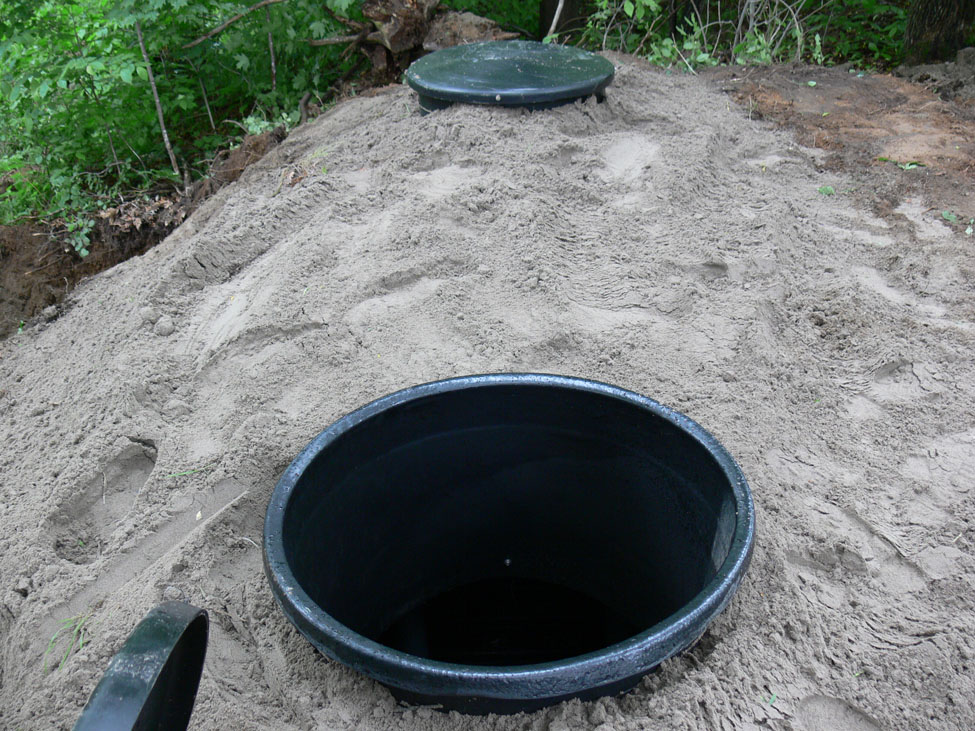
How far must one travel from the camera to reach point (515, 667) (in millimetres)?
1162

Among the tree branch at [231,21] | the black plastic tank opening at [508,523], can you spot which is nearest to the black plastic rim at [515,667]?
the black plastic tank opening at [508,523]

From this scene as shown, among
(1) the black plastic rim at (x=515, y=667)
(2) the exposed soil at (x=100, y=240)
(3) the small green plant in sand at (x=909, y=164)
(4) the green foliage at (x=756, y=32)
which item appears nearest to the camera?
(1) the black plastic rim at (x=515, y=667)

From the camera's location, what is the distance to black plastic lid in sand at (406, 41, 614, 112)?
3.33 m

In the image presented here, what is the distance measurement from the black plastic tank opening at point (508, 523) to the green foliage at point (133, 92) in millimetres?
2740

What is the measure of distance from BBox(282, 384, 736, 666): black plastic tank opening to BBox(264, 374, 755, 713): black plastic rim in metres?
0.09

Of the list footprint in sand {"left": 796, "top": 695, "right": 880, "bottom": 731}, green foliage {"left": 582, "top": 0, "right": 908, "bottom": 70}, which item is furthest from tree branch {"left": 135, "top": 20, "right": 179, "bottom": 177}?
footprint in sand {"left": 796, "top": 695, "right": 880, "bottom": 731}

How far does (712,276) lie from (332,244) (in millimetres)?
1308

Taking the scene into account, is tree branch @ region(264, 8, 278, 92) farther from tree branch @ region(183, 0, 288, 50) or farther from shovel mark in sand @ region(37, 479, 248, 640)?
shovel mark in sand @ region(37, 479, 248, 640)

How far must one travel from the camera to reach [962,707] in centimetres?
141

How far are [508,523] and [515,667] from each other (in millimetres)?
1049

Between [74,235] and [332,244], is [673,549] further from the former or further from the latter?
[74,235]

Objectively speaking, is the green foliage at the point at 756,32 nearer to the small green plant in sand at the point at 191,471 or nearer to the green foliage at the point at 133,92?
the green foliage at the point at 133,92

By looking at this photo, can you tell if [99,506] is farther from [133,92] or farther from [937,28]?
[937,28]

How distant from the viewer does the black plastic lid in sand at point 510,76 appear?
3328 millimetres
